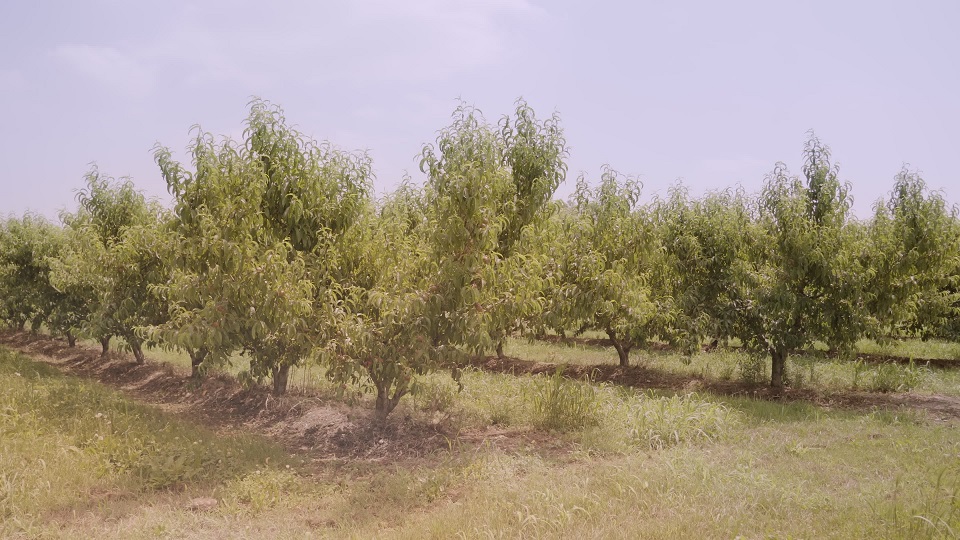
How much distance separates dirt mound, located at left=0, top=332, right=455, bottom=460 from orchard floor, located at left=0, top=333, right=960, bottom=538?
0.15 ft

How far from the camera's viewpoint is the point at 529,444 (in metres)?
8.62

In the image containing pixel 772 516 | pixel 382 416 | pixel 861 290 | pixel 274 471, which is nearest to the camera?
pixel 772 516

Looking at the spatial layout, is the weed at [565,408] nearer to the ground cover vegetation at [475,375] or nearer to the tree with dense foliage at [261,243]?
the ground cover vegetation at [475,375]

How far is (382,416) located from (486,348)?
2.19 metres

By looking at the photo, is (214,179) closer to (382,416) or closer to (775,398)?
(382,416)

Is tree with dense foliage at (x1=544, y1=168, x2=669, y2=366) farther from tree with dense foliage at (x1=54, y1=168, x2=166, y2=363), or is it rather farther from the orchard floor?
tree with dense foliage at (x1=54, y1=168, x2=166, y2=363)

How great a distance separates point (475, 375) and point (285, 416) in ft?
15.5

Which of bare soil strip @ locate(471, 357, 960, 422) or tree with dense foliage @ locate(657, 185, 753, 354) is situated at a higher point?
tree with dense foliage @ locate(657, 185, 753, 354)

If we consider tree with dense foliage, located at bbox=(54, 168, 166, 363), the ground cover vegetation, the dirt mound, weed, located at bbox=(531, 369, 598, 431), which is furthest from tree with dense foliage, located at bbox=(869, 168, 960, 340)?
tree with dense foliage, located at bbox=(54, 168, 166, 363)

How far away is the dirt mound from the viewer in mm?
8742

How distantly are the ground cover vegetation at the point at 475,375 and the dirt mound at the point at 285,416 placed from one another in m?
0.06

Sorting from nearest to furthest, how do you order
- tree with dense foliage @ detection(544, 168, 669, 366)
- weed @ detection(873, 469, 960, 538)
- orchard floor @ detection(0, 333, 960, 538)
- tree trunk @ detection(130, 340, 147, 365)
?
1. weed @ detection(873, 469, 960, 538)
2. orchard floor @ detection(0, 333, 960, 538)
3. tree with dense foliage @ detection(544, 168, 669, 366)
4. tree trunk @ detection(130, 340, 147, 365)

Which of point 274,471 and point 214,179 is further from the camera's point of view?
point 214,179

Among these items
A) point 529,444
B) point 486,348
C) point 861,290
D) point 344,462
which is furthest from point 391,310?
point 861,290
